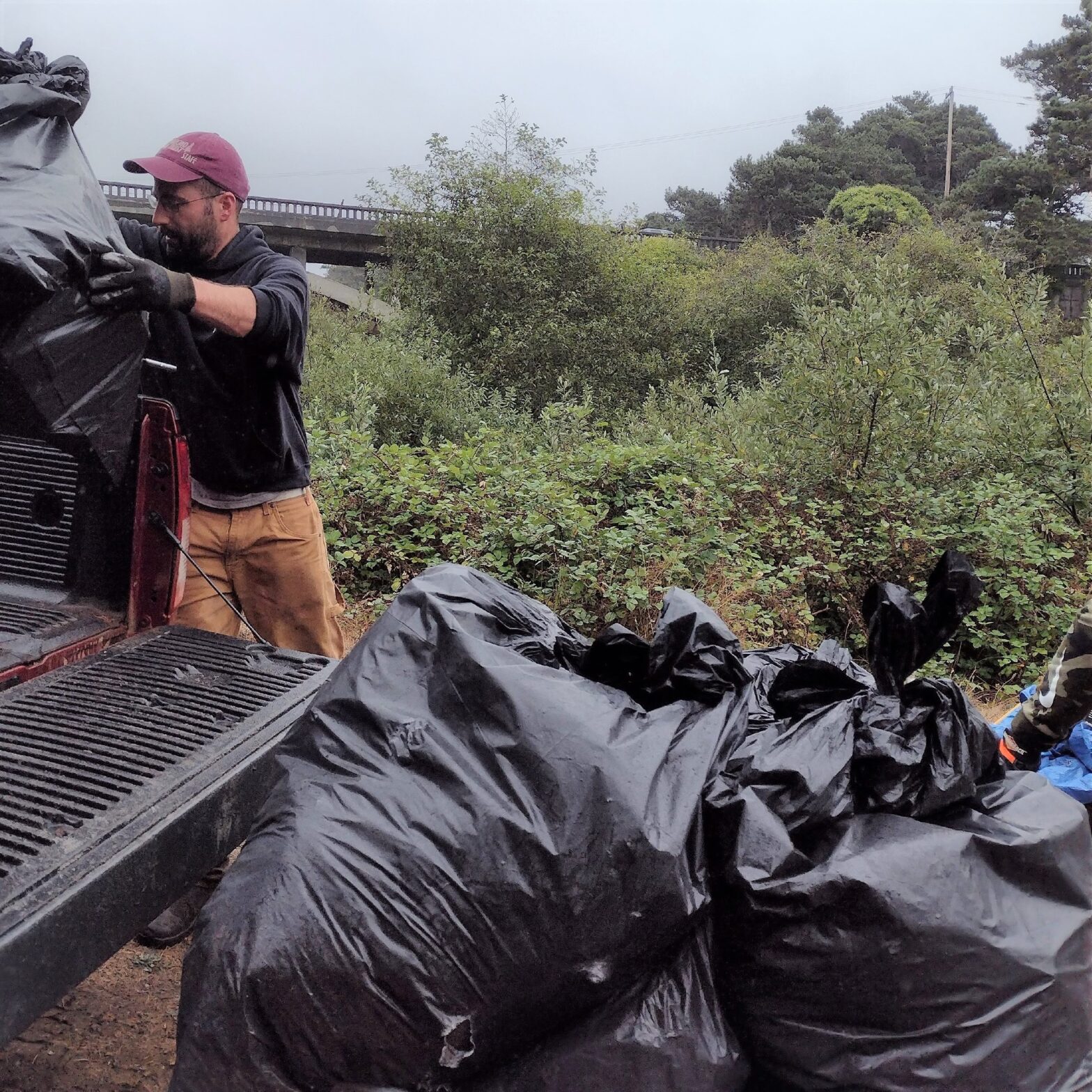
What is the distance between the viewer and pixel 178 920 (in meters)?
2.48

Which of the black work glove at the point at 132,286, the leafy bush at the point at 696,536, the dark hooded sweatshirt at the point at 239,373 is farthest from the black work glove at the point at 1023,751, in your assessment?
the black work glove at the point at 132,286

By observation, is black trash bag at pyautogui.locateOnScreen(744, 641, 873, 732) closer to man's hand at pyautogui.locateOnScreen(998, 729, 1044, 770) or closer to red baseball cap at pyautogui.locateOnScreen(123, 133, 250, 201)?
man's hand at pyautogui.locateOnScreen(998, 729, 1044, 770)

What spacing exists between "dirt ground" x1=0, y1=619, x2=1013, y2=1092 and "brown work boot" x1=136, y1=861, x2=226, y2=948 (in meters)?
0.04

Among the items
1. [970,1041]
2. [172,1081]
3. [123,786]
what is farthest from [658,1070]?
[123,786]

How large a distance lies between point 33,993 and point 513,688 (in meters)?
0.77

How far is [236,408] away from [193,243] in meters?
0.50

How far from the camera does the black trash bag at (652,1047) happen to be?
1435 mm

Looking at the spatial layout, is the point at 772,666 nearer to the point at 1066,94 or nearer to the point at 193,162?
the point at 193,162

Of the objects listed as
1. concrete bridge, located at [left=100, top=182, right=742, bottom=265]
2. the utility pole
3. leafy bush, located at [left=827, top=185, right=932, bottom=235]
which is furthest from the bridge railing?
the utility pole

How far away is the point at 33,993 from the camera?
4.15 feet

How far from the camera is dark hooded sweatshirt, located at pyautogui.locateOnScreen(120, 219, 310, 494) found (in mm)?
2703

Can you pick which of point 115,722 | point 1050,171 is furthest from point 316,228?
point 115,722

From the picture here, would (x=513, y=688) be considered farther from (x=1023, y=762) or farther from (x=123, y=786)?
(x=1023, y=762)

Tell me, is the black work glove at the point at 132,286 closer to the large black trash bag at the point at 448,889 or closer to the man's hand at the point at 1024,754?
the large black trash bag at the point at 448,889
